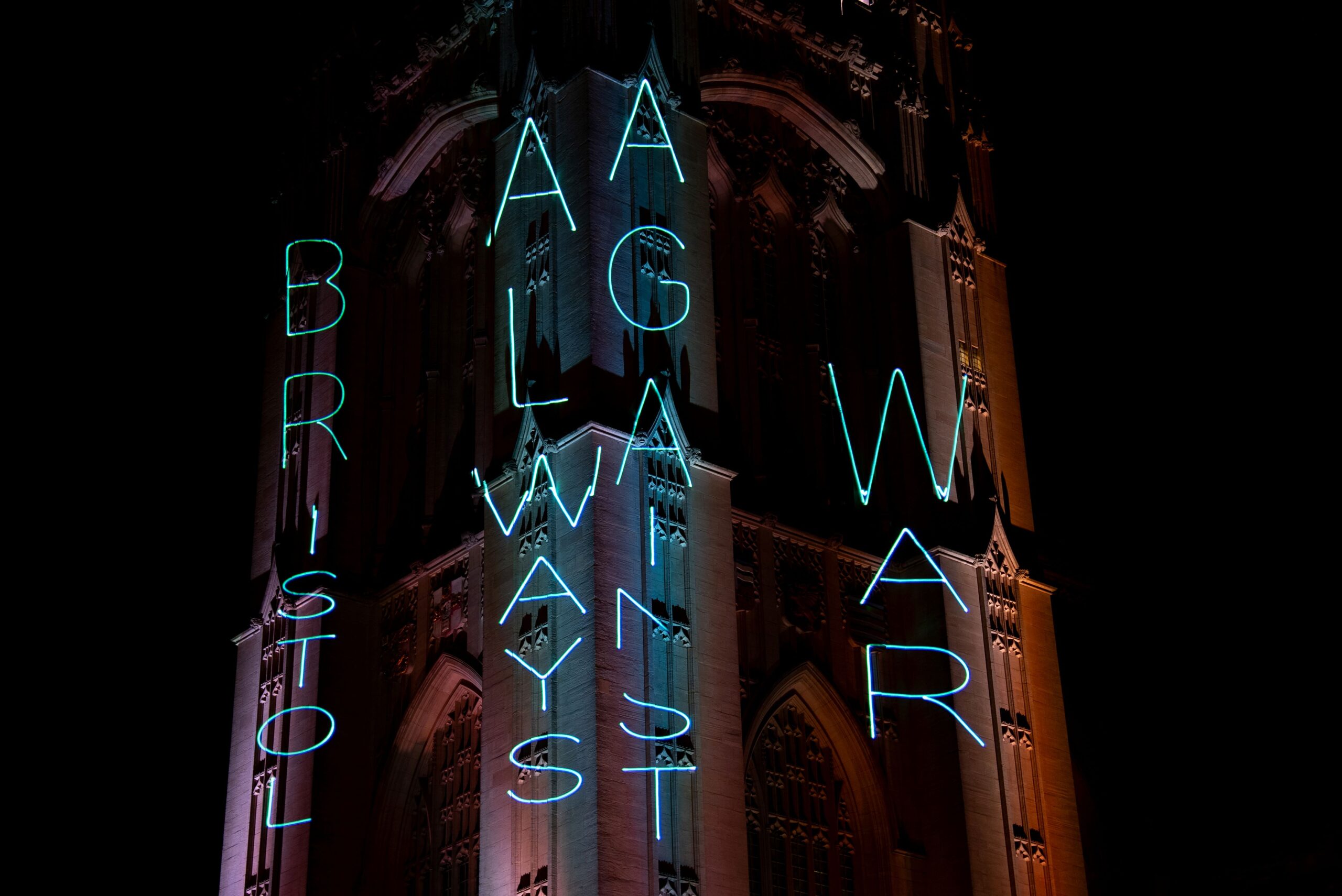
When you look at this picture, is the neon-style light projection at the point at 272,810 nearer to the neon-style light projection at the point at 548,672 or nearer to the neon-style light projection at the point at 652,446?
the neon-style light projection at the point at 548,672

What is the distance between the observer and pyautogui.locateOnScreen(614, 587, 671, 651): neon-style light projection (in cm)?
2711

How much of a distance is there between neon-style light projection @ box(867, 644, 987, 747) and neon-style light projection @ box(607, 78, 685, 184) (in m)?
8.69

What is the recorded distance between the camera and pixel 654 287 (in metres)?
30.6

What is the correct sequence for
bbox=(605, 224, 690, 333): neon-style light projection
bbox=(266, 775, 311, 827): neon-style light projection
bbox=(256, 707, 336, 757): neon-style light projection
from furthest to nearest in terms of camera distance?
bbox=(256, 707, 336, 757): neon-style light projection
bbox=(266, 775, 311, 827): neon-style light projection
bbox=(605, 224, 690, 333): neon-style light projection

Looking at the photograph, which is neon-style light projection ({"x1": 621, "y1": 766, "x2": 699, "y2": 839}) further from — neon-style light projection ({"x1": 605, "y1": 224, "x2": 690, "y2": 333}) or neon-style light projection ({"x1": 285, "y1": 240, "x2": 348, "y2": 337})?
neon-style light projection ({"x1": 285, "y1": 240, "x2": 348, "y2": 337})

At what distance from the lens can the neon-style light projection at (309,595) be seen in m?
33.1

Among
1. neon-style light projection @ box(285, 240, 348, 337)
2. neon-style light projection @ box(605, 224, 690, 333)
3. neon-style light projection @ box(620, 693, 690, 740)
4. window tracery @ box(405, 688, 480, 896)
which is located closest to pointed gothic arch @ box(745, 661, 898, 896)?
neon-style light projection @ box(620, 693, 690, 740)

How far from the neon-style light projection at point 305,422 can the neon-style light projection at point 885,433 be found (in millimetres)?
8943

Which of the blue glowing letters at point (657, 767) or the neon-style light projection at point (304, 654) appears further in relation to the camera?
the neon-style light projection at point (304, 654)

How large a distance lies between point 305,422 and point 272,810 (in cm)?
748

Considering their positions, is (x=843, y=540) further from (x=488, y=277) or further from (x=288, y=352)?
(x=288, y=352)

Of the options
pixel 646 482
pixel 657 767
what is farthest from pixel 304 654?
pixel 657 767

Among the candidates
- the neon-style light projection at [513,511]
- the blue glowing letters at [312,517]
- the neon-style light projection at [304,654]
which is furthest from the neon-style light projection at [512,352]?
the neon-style light projection at [304,654]

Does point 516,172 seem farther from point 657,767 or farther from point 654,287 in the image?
point 657,767
